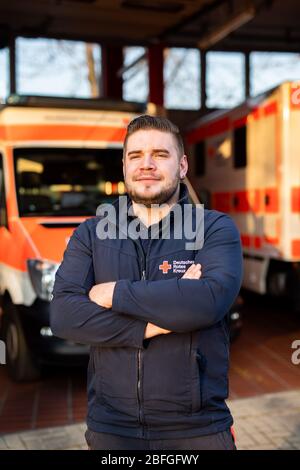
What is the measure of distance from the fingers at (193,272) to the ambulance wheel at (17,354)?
4.23 metres

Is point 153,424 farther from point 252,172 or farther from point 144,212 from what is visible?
point 252,172

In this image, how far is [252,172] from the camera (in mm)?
9109

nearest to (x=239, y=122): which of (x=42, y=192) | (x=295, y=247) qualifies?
(x=295, y=247)

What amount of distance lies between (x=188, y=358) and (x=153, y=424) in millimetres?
251

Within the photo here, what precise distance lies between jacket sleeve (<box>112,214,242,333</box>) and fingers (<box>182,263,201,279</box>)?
21 mm

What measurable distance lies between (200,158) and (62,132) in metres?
4.83

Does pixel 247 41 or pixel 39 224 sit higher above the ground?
pixel 247 41

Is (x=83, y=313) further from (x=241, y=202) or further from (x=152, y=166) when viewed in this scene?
(x=241, y=202)

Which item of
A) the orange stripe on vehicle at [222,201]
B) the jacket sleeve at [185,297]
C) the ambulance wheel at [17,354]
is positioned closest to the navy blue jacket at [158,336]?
the jacket sleeve at [185,297]

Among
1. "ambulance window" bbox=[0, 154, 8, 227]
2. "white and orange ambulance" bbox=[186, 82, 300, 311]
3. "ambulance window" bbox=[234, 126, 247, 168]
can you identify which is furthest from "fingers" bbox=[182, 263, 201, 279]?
"ambulance window" bbox=[234, 126, 247, 168]

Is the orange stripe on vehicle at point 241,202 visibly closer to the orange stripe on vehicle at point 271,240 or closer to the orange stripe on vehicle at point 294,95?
the orange stripe on vehicle at point 271,240

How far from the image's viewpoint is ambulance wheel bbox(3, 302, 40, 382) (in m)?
6.30

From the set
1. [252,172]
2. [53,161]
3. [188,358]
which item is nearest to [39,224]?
[53,161]

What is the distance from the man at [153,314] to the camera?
224 cm
